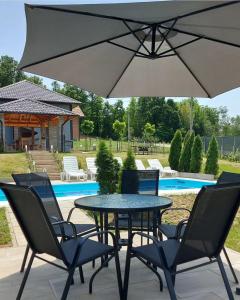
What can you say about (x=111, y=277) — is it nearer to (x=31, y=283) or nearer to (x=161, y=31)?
(x=31, y=283)

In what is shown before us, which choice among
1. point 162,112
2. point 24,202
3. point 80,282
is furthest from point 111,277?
point 162,112

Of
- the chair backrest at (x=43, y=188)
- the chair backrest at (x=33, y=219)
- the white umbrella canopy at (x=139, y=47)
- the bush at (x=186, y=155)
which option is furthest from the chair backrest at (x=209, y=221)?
the bush at (x=186, y=155)

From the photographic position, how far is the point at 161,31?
400 centimetres

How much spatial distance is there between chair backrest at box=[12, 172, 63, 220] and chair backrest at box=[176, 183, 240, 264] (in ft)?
5.97

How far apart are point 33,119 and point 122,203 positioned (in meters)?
20.8

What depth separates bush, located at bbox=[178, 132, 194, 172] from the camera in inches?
650

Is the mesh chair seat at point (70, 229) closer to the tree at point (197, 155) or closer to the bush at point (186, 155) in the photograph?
the tree at point (197, 155)

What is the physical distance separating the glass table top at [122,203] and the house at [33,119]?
691 inches

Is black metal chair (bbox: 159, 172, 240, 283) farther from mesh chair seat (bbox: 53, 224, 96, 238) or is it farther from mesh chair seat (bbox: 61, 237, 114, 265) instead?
mesh chair seat (bbox: 53, 224, 96, 238)

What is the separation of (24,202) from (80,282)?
4.14ft

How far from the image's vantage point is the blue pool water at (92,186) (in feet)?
41.1

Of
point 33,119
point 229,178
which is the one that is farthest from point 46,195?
point 33,119

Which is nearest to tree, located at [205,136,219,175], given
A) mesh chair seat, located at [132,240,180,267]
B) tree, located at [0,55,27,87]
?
mesh chair seat, located at [132,240,180,267]

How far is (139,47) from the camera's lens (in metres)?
4.34
